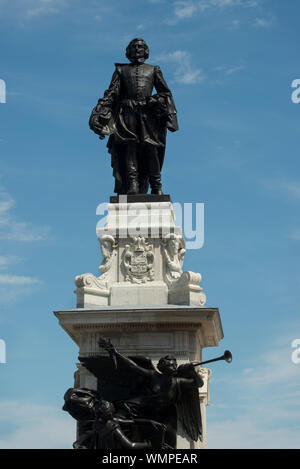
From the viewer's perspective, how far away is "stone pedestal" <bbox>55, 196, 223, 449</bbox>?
Result: 18453mm

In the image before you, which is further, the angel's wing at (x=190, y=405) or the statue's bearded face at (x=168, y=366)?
the angel's wing at (x=190, y=405)

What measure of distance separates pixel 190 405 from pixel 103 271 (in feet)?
11.3

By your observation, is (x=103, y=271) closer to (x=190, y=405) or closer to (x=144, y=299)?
(x=144, y=299)

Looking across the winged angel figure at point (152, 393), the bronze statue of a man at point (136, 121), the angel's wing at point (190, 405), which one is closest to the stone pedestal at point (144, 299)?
the angel's wing at point (190, 405)

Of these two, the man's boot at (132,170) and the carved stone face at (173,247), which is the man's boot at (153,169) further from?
the carved stone face at (173,247)

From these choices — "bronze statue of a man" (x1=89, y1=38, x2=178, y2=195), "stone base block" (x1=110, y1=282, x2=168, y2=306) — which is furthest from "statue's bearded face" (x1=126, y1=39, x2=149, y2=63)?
"stone base block" (x1=110, y1=282, x2=168, y2=306)

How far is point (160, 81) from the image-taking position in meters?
21.5

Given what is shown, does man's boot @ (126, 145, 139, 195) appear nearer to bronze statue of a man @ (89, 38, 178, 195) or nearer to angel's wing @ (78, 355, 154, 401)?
bronze statue of a man @ (89, 38, 178, 195)

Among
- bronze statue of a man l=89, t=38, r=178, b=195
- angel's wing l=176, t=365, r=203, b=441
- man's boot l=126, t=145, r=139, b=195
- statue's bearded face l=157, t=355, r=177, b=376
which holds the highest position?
bronze statue of a man l=89, t=38, r=178, b=195

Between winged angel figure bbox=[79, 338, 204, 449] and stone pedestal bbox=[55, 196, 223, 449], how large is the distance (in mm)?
287

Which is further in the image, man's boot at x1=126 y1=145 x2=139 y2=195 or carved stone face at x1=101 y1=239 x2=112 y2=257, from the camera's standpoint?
man's boot at x1=126 y1=145 x2=139 y2=195

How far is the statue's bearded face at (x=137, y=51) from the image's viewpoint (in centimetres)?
2156

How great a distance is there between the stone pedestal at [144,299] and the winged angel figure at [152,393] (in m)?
0.29
